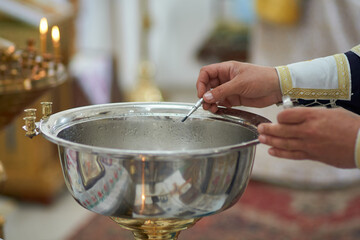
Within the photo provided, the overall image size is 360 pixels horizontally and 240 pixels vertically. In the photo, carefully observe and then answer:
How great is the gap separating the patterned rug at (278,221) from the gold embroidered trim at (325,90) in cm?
123

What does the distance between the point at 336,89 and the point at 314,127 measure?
30 cm

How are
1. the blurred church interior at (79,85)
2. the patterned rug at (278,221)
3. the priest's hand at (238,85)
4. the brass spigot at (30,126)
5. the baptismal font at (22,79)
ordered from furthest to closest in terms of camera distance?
the blurred church interior at (79,85) < the patterned rug at (278,221) < the baptismal font at (22,79) < the priest's hand at (238,85) < the brass spigot at (30,126)

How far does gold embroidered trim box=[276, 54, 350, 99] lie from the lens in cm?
83

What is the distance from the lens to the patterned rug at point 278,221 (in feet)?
6.64

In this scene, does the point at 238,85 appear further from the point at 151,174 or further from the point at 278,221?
the point at 278,221

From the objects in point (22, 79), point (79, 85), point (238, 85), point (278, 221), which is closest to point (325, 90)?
point (238, 85)

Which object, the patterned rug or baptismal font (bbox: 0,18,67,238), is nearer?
baptismal font (bbox: 0,18,67,238)

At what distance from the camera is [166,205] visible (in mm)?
586

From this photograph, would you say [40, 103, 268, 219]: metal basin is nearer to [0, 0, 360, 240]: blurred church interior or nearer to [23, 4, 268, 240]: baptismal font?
[23, 4, 268, 240]: baptismal font

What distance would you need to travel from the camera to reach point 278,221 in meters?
2.16

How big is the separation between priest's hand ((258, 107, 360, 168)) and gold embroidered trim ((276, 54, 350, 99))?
0.69 ft

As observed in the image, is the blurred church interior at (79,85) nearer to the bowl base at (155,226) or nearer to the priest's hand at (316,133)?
the bowl base at (155,226)

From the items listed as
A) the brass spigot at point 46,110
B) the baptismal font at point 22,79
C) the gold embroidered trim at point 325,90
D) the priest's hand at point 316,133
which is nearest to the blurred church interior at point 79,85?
the baptismal font at point 22,79

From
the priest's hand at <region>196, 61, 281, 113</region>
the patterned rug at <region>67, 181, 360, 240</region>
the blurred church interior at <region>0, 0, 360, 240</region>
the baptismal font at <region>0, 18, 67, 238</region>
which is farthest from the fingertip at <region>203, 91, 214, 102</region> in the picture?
the patterned rug at <region>67, 181, 360, 240</region>
